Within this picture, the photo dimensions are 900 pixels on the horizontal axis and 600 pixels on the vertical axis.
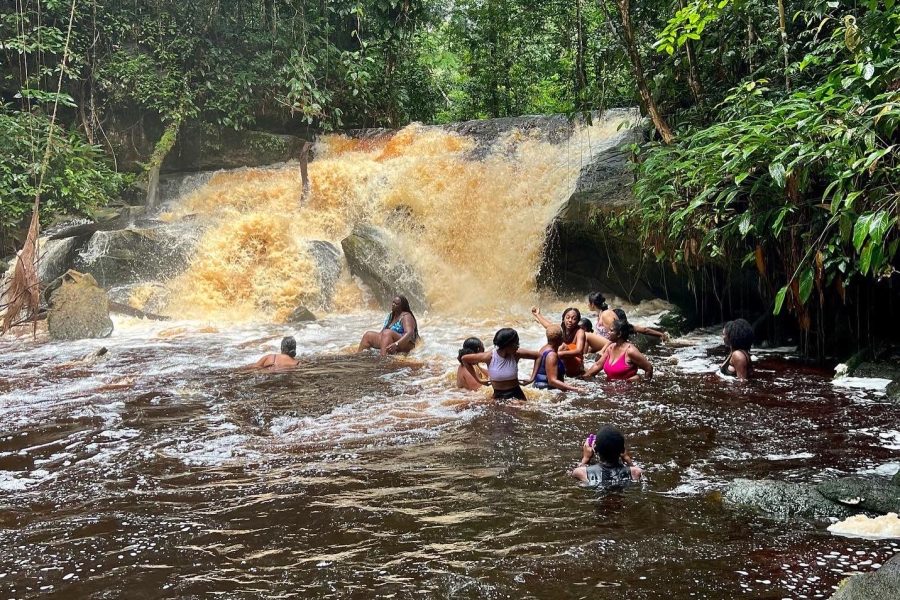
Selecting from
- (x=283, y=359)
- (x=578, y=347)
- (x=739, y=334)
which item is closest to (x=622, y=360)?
(x=578, y=347)

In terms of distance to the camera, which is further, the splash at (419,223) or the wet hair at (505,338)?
the splash at (419,223)

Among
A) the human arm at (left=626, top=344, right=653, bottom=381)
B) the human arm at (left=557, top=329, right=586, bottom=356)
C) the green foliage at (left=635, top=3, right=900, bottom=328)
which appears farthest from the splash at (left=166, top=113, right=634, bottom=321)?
the human arm at (left=626, top=344, right=653, bottom=381)

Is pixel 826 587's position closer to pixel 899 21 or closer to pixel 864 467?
pixel 864 467

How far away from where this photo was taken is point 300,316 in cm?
1333

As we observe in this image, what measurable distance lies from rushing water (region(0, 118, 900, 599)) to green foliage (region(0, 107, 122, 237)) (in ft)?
12.9

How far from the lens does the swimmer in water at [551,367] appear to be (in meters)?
7.38

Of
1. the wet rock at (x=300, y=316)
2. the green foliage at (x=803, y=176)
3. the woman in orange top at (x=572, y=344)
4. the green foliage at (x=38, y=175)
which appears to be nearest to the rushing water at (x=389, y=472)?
the woman in orange top at (x=572, y=344)

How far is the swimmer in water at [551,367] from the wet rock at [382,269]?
21.1 feet

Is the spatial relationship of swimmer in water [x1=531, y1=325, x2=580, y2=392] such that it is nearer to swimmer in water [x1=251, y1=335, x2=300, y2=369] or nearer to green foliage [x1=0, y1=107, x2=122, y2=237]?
swimmer in water [x1=251, y1=335, x2=300, y2=369]

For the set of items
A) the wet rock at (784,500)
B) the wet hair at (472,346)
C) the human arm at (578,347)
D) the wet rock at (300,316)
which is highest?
the wet rock at (300,316)

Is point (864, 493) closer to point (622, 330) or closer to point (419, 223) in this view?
point (622, 330)

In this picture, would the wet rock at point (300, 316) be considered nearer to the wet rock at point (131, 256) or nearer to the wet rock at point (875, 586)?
the wet rock at point (131, 256)

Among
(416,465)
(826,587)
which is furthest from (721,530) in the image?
(416,465)

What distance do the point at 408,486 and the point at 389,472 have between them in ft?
1.13
